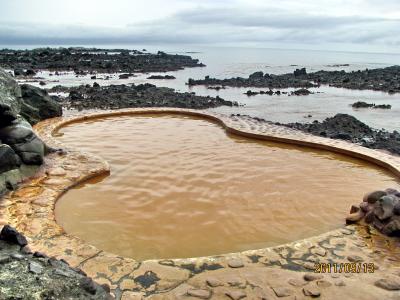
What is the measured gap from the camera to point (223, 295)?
13.9 feet

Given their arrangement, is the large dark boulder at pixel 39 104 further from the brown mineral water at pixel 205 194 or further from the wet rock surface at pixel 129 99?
the brown mineral water at pixel 205 194

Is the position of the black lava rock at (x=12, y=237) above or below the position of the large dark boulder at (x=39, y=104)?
below

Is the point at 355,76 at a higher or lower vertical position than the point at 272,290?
higher

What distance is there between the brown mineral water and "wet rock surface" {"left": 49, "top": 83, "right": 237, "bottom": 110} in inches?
248

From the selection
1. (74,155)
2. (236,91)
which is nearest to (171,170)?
(74,155)

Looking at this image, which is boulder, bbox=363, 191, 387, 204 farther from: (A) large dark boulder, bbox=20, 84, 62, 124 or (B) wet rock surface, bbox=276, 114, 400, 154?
(A) large dark boulder, bbox=20, 84, 62, 124

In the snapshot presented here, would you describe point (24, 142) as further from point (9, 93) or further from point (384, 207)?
point (384, 207)

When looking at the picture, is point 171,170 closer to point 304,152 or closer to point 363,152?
point 304,152

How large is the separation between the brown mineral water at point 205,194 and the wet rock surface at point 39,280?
1438 millimetres

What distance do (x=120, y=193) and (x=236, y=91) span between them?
21774 millimetres

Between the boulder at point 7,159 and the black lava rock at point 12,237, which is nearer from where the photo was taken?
the black lava rock at point 12,237

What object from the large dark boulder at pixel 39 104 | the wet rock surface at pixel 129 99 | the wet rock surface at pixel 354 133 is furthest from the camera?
the wet rock surface at pixel 129 99

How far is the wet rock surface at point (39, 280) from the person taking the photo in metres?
3.44

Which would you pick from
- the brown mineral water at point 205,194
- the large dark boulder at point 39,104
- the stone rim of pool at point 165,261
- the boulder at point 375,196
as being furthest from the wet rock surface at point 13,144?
the boulder at point 375,196
